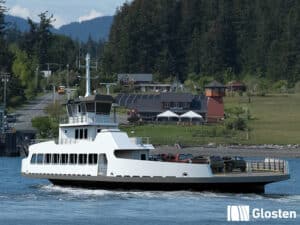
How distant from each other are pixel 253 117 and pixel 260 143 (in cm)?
1736

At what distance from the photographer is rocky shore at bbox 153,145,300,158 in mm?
124438

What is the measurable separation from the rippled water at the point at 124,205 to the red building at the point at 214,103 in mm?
77683

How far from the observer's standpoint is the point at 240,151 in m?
126

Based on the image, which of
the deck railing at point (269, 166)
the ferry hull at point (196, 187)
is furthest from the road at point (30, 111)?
the ferry hull at point (196, 187)

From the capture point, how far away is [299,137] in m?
139

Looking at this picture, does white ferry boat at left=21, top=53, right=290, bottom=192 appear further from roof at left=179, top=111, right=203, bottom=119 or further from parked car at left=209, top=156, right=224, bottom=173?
roof at left=179, top=111, right=203, bottom=119

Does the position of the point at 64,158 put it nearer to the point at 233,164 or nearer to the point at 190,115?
the point at 233,164

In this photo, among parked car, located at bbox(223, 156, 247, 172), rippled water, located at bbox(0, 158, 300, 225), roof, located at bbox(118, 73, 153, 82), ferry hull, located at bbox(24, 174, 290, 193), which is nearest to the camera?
rippled water, located at bbox(0, 158, 300, 225)

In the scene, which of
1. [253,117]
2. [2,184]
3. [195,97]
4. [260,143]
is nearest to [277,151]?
[260,143]

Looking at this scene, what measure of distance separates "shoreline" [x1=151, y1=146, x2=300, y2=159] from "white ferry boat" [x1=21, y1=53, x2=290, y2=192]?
50.7 meters

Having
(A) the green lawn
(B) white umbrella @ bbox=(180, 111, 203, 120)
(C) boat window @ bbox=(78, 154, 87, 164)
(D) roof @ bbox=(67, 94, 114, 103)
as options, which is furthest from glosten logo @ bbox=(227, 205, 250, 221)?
(B) white umbrella @ bbox=(180, 111, 203, 120)

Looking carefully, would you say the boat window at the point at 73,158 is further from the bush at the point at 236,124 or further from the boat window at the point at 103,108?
the bush at the point at 236,124

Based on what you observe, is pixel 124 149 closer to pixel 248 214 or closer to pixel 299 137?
pixel 248 214

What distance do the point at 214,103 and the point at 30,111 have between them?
2513cm
